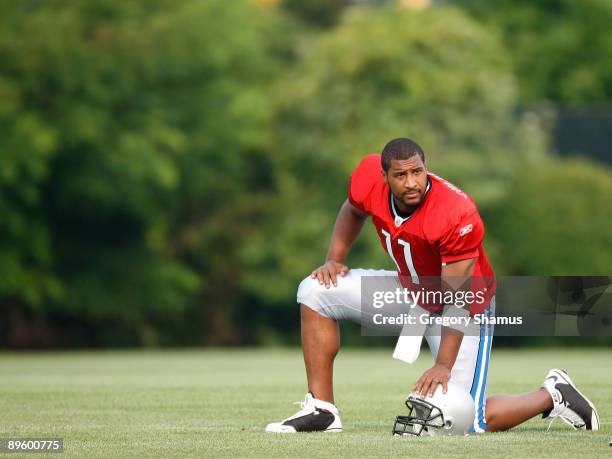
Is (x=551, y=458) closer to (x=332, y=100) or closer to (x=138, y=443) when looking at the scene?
(x=138, y=443)

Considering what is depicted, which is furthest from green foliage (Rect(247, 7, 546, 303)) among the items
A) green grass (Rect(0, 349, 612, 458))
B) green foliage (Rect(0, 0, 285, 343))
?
green grass (Rect(0, 349, 612, 458))

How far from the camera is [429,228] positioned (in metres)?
7.41

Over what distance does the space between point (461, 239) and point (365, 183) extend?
0.96 m

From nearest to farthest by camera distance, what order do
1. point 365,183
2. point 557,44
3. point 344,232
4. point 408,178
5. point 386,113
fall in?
1. point 408,178
2. point 365,183
3. point 344,232
4. point 386,113
5. point 557,44

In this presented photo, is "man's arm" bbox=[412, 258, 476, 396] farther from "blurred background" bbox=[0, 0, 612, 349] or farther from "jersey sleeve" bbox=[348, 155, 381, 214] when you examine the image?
"blurred background" bbox=[0, 0, 612, 349]

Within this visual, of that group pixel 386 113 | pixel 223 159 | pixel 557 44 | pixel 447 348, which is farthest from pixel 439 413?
pixel 557 44

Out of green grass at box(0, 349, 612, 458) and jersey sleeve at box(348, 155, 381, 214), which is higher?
jersey sleeve at box(348, 155, 381, 214)

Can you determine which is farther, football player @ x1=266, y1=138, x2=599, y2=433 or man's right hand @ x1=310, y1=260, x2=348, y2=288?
man's right hand @ x1=310, y1=260, x2=348, y2=288

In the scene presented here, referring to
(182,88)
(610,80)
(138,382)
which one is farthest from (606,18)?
(138,382)

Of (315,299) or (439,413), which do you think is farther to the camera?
(315,299)

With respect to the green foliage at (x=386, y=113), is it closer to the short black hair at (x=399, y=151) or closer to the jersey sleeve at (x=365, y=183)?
the jersey sleeve at (x=365, y=183)

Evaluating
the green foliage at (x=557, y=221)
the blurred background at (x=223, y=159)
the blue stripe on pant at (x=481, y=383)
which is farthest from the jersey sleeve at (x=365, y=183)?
the green foliage at (x=557, y=221)

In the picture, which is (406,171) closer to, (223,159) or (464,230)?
(464,230)

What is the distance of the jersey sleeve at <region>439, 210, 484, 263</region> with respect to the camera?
24.0 ft
